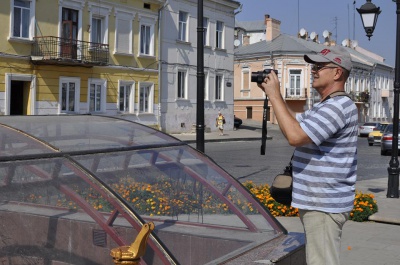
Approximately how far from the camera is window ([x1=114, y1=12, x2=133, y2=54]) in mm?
30062

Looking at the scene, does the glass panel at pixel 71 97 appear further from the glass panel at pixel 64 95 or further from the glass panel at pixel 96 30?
the glass panel at pixel 96 30

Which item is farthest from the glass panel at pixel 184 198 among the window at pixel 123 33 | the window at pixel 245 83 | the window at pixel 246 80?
the window at pixel 246 80

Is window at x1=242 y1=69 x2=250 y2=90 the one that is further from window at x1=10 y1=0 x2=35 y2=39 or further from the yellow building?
window at x1=10 y1=0 x2=35 y2=39

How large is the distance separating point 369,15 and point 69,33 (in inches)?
735

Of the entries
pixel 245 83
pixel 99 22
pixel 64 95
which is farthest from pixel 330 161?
pixel 245 83

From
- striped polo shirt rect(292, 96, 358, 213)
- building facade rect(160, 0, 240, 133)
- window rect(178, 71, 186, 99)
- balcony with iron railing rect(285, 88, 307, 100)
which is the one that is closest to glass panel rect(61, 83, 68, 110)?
building facade rect(160, 0, 240, 133)

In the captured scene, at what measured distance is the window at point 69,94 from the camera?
27438 millimetres

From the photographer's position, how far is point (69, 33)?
27.5 metres

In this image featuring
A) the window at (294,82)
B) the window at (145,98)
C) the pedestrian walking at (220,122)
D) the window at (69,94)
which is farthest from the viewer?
the window at (294,82)

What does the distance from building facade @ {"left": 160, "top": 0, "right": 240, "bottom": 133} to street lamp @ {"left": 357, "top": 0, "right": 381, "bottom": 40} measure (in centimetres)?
2177

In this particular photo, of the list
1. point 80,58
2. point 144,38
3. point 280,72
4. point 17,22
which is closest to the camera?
point 17,22

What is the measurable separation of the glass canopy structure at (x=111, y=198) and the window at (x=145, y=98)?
91.0 feet

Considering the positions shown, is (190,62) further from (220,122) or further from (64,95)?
(64,95)

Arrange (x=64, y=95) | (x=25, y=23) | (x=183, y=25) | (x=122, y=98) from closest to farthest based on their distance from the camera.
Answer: (x=25, y=23) < (x=64, y=95) < (x=122, y=98) < (x=183, y=25)
